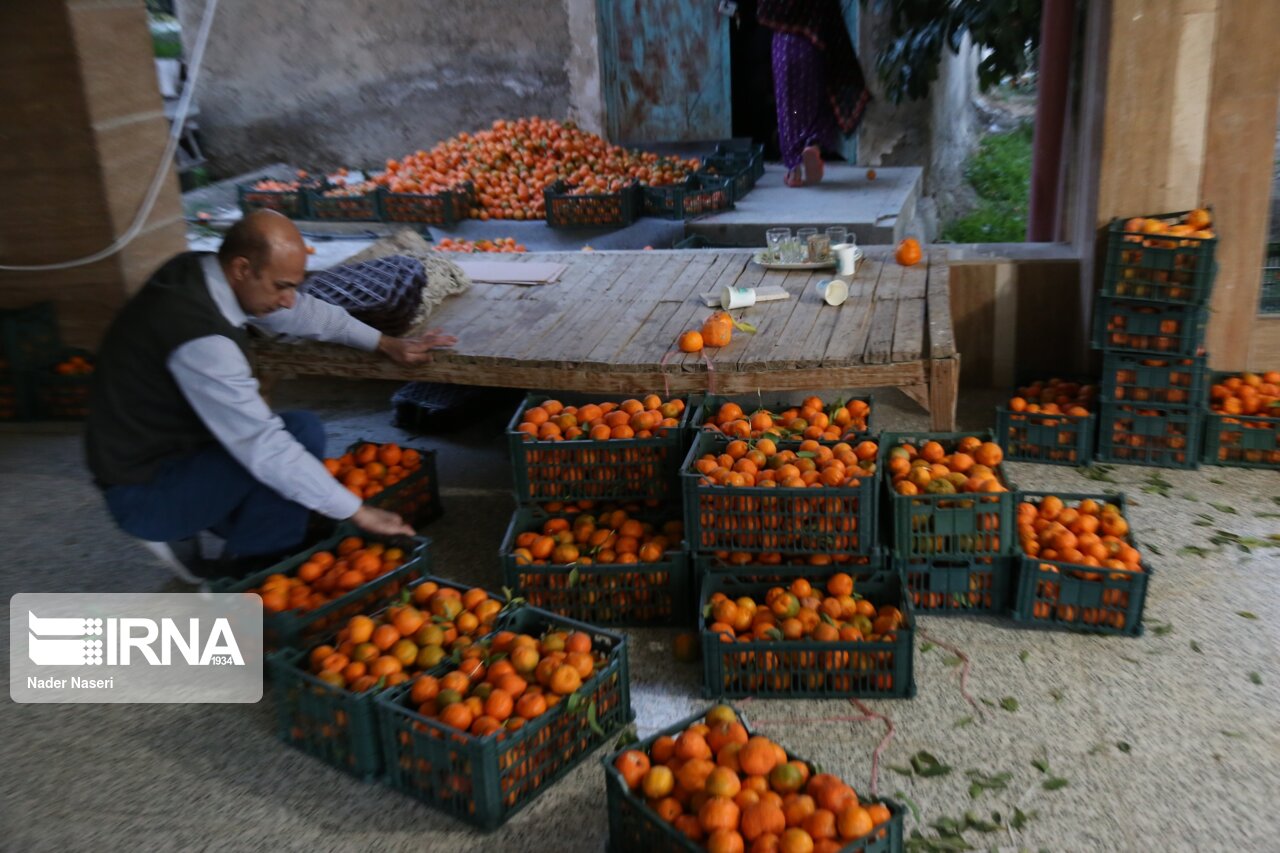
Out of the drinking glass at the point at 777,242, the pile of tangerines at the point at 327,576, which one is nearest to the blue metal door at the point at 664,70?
the drinking glass at the point at 777,242

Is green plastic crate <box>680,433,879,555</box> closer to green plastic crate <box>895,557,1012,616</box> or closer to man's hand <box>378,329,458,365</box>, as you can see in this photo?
green plastic crate <box>895,557,1012,616</box>

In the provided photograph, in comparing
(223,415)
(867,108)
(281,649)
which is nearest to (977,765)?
(281,649)

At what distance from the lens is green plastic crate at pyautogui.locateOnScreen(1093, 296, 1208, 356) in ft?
16.0

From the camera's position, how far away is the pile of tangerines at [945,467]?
383cm

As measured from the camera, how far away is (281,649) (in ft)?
11.4

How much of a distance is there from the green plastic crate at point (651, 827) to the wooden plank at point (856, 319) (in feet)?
5.93

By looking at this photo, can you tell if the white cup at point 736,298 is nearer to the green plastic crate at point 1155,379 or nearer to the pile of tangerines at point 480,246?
the green plastic crate at point 1155,379

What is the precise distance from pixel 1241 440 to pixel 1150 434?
0.37 metres

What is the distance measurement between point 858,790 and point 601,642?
826 millimetres

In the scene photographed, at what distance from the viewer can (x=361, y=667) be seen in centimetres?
322

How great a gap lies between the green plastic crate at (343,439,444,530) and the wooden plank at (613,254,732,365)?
37.6 inches

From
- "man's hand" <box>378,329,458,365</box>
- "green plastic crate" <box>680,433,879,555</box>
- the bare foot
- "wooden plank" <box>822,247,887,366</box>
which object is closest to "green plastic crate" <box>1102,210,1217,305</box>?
"wooden plank" <box>822,247,887,366</box>

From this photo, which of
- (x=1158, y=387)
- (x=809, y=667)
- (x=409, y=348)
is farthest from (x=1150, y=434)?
(x=409, y=348)

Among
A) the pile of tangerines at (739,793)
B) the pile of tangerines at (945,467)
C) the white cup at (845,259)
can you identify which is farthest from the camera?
the white cup at (845,259)
